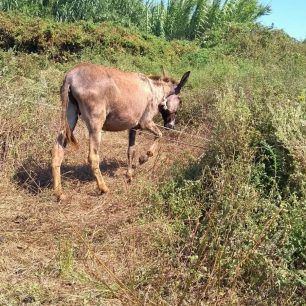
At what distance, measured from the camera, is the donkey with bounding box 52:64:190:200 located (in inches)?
256

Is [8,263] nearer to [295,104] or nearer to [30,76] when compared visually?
[295,104]

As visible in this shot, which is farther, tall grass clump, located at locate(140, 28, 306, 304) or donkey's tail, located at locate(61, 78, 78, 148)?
donkey's tail, located at locate(61, 78, 78, 148)

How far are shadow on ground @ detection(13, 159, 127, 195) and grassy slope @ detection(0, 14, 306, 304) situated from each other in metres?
0.02

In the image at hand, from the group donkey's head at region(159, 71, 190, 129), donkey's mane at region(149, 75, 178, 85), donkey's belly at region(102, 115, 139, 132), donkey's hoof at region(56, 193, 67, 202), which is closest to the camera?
donkey's hoof at region(56, 193, 67, 202)

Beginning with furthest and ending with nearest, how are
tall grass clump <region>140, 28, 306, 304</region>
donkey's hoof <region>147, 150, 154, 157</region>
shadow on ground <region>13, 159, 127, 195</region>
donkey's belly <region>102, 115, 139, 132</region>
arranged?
donkey's hoof <region>147, 150, 154, 157</region> < donkey's belly <region>102, 115, 139, 132</region> < shadow on ground <region>13, 159, 127, 195</region> < tall grass clump <region>140, 28, 306, 304</region>

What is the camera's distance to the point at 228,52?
18391mm

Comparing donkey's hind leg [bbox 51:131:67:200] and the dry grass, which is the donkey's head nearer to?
the dry grass

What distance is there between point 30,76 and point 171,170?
6.40m

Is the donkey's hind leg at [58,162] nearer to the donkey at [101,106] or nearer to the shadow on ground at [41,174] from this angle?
the donkey at [101,106]

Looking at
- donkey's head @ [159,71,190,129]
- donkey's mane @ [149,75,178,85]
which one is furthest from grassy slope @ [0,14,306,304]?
donkey's mane @ [149,75,178,85]

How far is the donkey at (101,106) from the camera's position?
650cm

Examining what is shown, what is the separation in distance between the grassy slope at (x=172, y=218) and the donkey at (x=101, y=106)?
0.46 metres

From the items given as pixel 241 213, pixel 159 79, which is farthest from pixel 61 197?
pixel 159 79

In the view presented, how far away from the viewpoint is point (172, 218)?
17.9 ft
